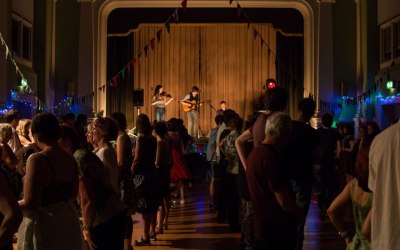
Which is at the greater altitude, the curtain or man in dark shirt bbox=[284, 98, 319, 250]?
the curtain

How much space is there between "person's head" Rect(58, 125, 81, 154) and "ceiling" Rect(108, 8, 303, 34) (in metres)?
16.4

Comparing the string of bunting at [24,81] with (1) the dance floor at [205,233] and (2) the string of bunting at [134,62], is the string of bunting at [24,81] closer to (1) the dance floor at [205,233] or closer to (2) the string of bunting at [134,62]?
(2) the string of bunting at [134,62]

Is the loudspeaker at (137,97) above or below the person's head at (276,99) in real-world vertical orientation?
above

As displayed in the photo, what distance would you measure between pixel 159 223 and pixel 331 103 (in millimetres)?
11226

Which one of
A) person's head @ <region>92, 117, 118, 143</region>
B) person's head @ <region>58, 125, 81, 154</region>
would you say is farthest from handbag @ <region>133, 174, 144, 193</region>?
person's head @ <region>58, 125, 81, 154</region>

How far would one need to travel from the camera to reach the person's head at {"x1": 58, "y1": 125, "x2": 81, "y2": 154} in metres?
4.49

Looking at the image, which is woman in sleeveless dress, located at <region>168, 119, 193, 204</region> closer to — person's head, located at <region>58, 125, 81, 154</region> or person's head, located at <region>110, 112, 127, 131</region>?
person's head, located at <region>110, 112, 127, 131</region>

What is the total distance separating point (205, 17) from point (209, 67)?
164cm

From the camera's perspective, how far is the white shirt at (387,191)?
8.39 ft

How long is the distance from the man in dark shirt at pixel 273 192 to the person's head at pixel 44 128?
1.29m

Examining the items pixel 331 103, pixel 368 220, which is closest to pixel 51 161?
pixel 368 220

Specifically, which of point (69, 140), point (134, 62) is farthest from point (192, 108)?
point (69, 140)

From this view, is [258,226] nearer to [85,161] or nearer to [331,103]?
[85,161]

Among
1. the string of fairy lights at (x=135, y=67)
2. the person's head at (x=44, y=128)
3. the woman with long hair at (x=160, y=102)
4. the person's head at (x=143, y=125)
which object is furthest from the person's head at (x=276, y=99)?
the woman with long hair at (x=160, y=102)
